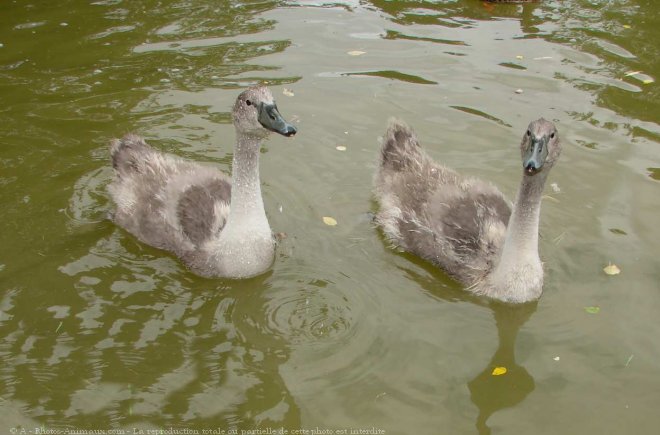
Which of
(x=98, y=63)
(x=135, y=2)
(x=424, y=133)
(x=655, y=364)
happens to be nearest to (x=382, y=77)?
(x=424, y=133)

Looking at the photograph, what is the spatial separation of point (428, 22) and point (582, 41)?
97.1 inches

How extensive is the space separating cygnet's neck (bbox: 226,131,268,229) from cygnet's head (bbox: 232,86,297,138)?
0.34 ft

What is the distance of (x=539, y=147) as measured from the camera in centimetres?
589

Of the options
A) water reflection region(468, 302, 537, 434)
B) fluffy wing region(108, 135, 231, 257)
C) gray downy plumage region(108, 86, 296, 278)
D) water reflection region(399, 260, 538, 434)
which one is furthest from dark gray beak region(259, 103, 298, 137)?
water reflection region(468, 302, 537, 434)

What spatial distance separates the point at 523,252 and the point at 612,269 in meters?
1.17

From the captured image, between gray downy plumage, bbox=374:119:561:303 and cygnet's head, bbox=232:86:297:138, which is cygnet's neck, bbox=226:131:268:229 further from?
gray downy plumage, bbox=374:119:561:303

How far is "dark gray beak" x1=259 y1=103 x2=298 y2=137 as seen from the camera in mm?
6165

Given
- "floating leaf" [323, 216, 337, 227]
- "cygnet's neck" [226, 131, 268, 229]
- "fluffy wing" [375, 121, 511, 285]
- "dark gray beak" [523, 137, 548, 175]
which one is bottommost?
"floating leaf" [323, 216, 337, 227]

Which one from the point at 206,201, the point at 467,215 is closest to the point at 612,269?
the point at 467,215

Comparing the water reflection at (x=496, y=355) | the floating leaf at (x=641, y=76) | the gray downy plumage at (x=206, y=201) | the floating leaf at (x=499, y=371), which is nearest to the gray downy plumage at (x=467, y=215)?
the water reflection at (x=496, y=355)

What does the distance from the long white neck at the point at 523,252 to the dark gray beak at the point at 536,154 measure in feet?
0.79

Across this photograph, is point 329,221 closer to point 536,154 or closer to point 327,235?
point 327,235

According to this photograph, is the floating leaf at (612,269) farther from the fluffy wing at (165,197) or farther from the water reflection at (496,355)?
the fluffy wing at (165,197)

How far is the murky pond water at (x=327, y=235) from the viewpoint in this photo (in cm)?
554
